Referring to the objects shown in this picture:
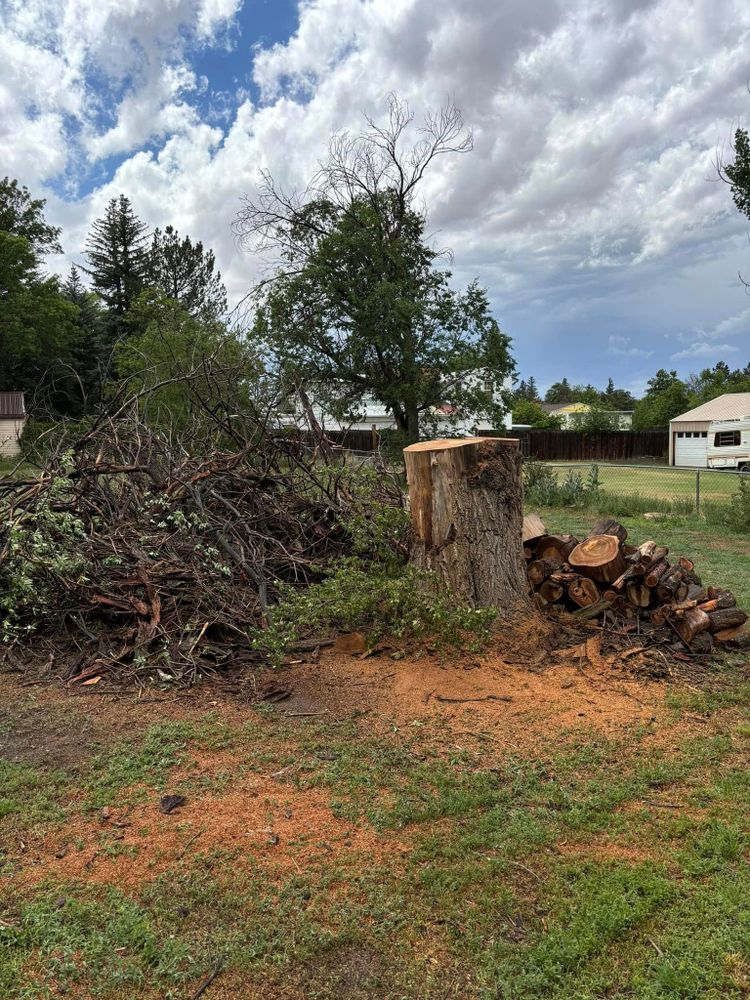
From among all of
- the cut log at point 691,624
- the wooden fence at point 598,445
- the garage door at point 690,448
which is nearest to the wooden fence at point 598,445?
the wooden fence at point 598,445

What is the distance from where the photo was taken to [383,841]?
2.51m

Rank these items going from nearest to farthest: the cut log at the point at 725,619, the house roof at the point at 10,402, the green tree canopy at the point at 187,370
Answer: the cut log at the point at 725,619 → the green tree canopy at the point at 187,370 → the house roof at the point at 10,402

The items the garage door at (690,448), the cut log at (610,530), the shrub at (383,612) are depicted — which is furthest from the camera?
the garage door at (690,448)

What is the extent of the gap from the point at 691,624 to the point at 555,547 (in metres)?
1.07

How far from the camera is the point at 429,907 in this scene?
216 cm

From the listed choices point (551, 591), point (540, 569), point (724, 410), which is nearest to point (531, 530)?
point (540, 569)

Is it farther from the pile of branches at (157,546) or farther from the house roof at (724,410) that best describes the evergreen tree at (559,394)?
the pile of branches at (157,546)

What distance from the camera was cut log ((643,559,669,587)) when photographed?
185 inches

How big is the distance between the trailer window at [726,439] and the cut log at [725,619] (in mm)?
29653

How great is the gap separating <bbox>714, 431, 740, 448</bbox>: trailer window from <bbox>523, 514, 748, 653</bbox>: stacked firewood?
96.5ft

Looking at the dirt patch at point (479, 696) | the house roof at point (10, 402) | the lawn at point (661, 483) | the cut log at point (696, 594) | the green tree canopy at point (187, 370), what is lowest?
the dirt patch at point (479, 696)

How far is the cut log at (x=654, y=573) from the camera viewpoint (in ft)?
15.4

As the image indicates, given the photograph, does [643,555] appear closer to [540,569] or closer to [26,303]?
[540,569]

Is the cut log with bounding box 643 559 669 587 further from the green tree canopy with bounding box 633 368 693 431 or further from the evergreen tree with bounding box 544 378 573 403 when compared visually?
the evergreen tree with bounding box 544 378 573 403
